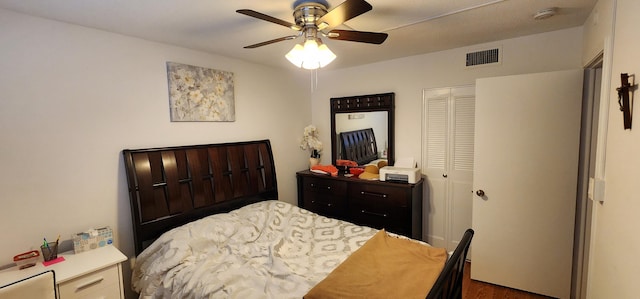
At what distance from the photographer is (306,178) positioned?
365cm

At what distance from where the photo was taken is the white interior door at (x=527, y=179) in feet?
7.48

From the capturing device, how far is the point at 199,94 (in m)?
2.72

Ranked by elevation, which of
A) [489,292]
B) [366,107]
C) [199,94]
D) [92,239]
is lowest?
[489,292]

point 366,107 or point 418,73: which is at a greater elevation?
point 418,73

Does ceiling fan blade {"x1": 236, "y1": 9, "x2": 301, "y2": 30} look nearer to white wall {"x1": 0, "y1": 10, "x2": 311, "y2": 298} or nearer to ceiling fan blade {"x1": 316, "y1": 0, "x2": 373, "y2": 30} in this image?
ceiling fan blade {"x1": 316, "y1": 0, "x2": 373, "y2": 30}

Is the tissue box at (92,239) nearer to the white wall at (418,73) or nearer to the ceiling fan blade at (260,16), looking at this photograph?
the ceiling fan blade at (260,16)

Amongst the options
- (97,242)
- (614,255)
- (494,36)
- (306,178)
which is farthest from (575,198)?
(97,242)

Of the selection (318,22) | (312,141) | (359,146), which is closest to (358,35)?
(318,22)

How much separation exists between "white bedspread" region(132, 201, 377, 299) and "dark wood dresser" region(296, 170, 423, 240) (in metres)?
0.66

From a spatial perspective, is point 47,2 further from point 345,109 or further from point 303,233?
point 345,109

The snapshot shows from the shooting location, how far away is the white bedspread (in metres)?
1.71

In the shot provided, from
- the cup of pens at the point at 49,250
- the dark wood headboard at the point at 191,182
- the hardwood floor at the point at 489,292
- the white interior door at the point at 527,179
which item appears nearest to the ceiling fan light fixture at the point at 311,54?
the dark wood headboard at the point at 191,182

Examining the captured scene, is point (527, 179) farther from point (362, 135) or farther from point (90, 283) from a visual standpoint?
point (90, 283)

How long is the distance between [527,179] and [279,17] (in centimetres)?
245
